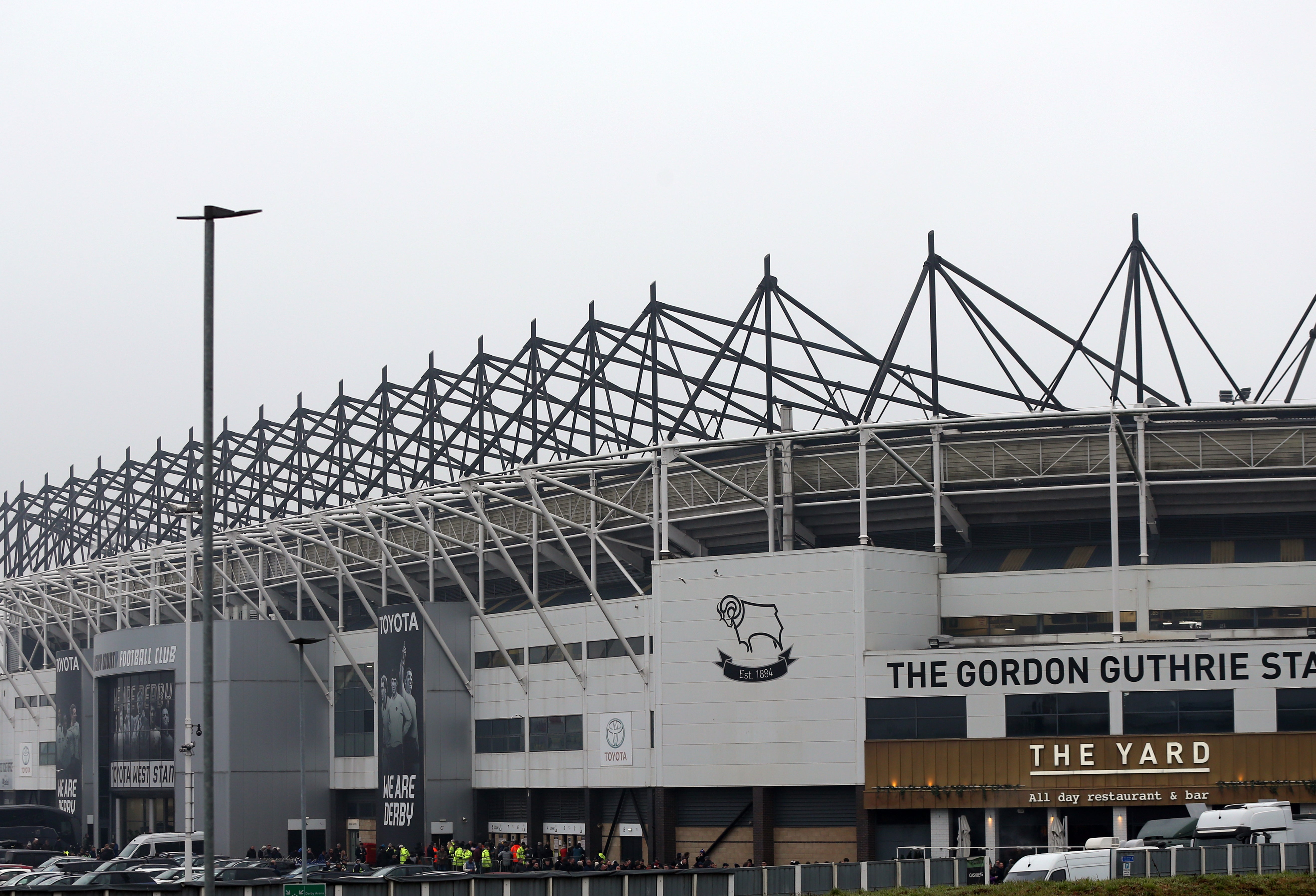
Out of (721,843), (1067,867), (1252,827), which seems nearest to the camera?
(1067,867)

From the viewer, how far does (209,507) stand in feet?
87.8

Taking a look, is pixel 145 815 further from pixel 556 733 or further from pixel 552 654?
pixel 552 654

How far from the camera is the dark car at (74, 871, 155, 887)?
2090 inches

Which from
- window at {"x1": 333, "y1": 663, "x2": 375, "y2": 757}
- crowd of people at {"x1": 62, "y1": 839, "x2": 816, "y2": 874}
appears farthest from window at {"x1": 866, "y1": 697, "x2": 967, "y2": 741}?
window at {"x1": 333, "y1": 663, "x2": 375, "y2": 757}

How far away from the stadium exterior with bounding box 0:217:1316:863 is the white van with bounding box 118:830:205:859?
870 cm

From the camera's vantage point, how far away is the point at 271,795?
84.1m

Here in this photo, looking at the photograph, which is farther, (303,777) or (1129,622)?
(1129,622)

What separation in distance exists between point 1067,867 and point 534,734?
36982 mm

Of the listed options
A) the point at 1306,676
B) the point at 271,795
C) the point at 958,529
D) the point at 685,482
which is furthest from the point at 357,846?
the point at 1306,676

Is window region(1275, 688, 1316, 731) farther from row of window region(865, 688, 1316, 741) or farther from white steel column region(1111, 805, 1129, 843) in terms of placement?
white steel column region(1111, 805, 1129, 843)

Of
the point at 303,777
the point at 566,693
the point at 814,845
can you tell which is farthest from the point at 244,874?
the point at 814,845

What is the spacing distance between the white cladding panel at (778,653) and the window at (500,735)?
12728 millimetres

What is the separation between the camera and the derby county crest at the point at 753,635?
61281mm

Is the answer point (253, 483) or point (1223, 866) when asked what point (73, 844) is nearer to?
point (253, 483)
